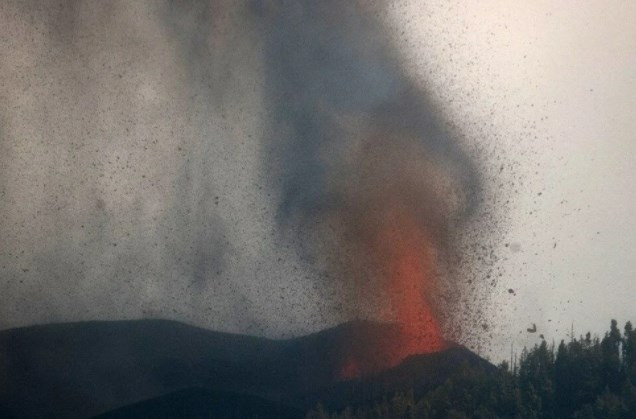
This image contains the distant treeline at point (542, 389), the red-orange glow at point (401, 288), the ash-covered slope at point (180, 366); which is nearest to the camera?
the distant treeline at point (542, 389)

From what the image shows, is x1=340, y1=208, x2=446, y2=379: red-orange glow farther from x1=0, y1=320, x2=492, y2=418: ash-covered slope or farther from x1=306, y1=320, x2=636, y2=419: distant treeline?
x1=306, y1=320, x2=636, y2=419: distant treeline

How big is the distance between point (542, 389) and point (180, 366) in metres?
6.34

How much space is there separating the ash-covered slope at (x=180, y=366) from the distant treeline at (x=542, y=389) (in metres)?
0.49

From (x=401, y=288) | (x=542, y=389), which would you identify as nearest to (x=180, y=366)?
(x=401, y=288)

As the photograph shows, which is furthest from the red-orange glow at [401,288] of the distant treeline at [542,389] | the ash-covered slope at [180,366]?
the distant treeline at [542,389]

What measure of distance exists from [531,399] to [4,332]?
9200 mm

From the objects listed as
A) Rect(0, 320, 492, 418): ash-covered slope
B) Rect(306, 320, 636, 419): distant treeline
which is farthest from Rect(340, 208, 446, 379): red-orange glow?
Rect(306, 320, 636, 419): distant treeline

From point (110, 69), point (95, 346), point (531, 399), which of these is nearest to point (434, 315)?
point (531, 399)

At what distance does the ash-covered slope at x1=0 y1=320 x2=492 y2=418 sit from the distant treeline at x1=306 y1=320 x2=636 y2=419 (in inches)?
19.2

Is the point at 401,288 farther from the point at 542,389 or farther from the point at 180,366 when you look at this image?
the point at 180,366

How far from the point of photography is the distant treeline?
51.0 ft

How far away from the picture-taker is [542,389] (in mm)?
15898

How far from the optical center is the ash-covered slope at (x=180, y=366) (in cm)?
1673

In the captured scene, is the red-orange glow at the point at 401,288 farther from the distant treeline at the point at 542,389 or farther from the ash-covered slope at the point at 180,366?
the distant treeline at the point at 542,389
